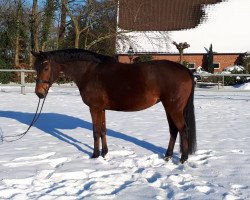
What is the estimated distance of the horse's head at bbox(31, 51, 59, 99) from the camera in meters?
5.16

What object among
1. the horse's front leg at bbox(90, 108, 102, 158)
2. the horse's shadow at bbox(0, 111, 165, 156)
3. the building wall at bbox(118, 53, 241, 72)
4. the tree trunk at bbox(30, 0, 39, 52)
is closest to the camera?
the horse's front leg at bbox(90, 108, 102, 158)

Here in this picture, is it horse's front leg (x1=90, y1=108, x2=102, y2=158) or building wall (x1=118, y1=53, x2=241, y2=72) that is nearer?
horse's front leg (x1=90, y1=108, x2=102, y2=158)

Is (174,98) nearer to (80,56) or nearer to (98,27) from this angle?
(80,56)

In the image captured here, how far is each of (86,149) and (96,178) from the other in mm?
1567

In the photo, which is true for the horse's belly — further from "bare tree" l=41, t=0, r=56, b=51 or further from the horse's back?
"bare tree" l=41, t=0, r=56, b=51

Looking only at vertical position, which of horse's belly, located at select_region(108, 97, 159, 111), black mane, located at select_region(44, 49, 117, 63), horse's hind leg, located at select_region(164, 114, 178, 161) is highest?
black mane, located at select_region(44, 49, 117, 63)

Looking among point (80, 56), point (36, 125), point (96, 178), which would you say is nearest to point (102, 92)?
point (80, 56)

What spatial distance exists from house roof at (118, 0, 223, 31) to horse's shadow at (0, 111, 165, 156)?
25781 mm

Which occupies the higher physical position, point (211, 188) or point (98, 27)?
point (98, 27)

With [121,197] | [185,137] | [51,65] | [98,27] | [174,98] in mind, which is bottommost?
[121,197]

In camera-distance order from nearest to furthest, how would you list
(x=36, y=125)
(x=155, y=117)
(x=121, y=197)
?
(x=121, y=197), (x=36, y=125), (x=155, y=117)

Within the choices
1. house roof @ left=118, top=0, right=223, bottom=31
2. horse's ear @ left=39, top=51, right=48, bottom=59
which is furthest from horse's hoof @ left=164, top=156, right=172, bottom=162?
house roof @ left=118, top=0, right=223, bottom=31

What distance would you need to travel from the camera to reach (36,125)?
26.2 feet

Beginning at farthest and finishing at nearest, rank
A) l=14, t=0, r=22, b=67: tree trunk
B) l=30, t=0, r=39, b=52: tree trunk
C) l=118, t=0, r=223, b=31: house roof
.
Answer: l=118, t=0, r=223, b=31: house roof, l=14, t=0, r=22, b=67: tree trunk, l=30, t=0, r=39, b=52: tree trunk
